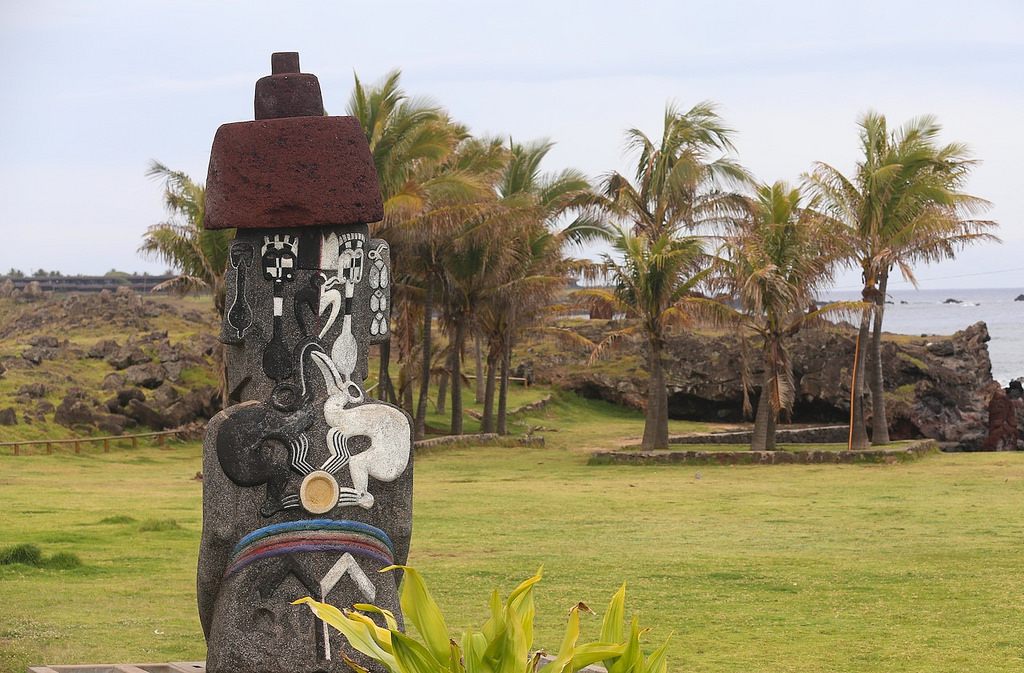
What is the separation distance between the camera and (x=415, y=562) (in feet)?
42.7

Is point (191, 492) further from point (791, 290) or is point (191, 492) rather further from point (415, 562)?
point (791, 290)

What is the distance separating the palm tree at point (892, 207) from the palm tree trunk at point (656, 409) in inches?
157

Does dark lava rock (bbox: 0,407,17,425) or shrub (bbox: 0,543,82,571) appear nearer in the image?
shrub (bbox: 0,543,82,571)

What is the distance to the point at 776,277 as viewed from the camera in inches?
933

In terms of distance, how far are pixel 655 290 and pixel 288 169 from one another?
18236 millimetres

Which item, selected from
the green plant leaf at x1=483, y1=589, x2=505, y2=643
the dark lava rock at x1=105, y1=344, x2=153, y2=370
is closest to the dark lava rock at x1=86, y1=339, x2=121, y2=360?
the dark lava rock at x1=105, y1=344, x2=153, y2=370

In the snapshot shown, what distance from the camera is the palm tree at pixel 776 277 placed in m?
24.0

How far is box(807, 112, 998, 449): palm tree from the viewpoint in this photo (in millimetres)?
24719

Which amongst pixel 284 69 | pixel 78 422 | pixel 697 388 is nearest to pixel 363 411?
pixel 284 69

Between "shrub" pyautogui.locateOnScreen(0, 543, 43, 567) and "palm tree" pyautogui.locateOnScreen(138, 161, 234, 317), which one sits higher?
"palm tree" pyautogui.locateOnScreen(138, 161, 234, 317)

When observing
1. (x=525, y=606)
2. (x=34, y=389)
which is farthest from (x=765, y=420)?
(x=525, y=606)

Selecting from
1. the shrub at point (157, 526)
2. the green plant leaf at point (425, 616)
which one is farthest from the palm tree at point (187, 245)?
Answer: the green plant leaf at point (425, 616)

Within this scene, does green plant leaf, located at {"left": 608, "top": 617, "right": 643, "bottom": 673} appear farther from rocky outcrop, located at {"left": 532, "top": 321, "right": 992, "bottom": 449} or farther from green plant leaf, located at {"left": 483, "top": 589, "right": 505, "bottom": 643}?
rocky outcrop, located at {"left": 532, "top": 321, "right": 992, "bottom": 449}

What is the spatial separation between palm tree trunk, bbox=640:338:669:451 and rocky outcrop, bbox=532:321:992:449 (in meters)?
4.86
